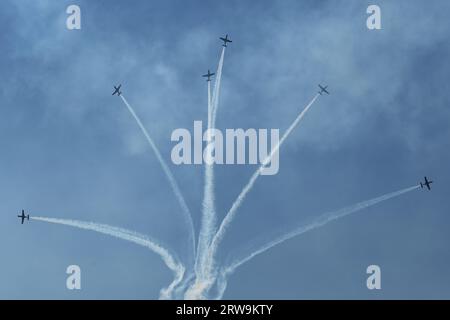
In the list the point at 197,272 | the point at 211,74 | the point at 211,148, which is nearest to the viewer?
the point at 197,272
